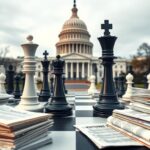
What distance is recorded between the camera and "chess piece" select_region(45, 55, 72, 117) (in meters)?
3.35

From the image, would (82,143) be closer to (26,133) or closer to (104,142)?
(104,142)

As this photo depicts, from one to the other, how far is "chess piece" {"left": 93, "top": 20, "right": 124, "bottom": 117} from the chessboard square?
1.10 metres

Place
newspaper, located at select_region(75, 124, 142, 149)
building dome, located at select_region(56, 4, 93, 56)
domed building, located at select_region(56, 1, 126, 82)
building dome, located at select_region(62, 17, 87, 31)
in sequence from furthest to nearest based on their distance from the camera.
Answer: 1. building dome, located at select_region(62, 17, 87, 31)
2. domed building, located at select_region(56, 1, 126, 82)
3. building dome, located at select_region(56, 4, 93, 56)
4. newspaper, located at select_region(75, 124, 142, 149)

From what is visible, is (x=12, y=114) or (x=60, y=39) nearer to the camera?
(x=12, y=114)

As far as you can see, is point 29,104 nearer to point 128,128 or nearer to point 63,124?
point 63,124

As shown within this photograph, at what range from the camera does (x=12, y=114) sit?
1915mm

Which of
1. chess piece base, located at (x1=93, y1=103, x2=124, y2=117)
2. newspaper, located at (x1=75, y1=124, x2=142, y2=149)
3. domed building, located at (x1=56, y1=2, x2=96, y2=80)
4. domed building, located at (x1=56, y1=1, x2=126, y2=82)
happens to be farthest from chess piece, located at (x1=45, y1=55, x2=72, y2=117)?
domed building, located at (x1=56, y1=2, x2=96, y2=80)

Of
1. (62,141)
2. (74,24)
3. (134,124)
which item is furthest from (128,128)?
(74,24)

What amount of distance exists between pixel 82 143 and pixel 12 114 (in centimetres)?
55

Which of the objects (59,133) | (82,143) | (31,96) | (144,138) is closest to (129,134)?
(144,138)

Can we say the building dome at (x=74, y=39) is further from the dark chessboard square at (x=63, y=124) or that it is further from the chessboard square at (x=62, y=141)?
the chessboard square at (x=62, y=141)

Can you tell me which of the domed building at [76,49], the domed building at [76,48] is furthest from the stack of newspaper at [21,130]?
the domed building at [76,48]

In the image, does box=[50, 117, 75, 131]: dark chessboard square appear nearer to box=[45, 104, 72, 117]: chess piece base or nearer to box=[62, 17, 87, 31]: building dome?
box=[45, 104, 72, 117]: chess piece base

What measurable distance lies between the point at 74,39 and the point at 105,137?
68.0 metres
